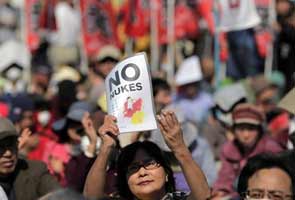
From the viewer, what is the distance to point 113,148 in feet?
26.0

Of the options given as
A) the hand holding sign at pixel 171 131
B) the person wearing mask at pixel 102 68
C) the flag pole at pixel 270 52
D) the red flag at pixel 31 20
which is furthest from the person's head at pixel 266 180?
the red flag at pixel 31 20

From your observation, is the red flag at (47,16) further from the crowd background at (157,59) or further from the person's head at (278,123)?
the person's head at (278,123)

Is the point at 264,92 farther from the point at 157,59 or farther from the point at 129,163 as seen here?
the point at 129,163

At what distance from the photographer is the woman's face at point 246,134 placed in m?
10.5

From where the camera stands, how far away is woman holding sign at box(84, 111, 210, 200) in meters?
7.37

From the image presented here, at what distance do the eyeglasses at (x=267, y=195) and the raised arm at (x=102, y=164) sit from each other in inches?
65.6

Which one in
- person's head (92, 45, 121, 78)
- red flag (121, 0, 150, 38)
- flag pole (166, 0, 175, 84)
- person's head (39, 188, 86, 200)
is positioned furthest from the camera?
flag pole (166, 0, 175, 84)

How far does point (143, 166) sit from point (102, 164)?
30 centimetres

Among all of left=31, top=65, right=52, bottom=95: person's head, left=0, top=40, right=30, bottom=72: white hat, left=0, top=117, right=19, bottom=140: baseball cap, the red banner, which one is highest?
the red banner

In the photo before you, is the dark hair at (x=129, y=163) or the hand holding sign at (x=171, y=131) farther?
the dark hair at (x=129, y=163)

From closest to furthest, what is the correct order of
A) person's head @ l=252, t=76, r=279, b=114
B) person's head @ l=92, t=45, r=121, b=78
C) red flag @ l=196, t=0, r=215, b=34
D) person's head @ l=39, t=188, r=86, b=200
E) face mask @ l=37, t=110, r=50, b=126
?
person's head @ l=39, t=188, r=86, b=200 < face mask @ l=37, t=110, r=50, b=126 < person's head @ l=252, t=76, r=279, b=114 < person's head @ l=92, t=45, r=121, b=78 < red flag @ l=196, t=0, r=215, b=34

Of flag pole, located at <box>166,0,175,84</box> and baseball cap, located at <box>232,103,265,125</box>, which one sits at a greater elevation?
flag pole, located at <box>166,0,175,84</box>

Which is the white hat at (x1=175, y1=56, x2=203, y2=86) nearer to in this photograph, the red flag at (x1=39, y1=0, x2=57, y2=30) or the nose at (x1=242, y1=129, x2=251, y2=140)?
the red flag at (x1=39, y1=0, x2=57, y2=30)

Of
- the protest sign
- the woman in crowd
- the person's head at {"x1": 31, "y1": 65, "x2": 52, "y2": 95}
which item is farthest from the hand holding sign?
the person's head at {"x1": 31, "y1": 65, "x2": 52, "y2": 95}
